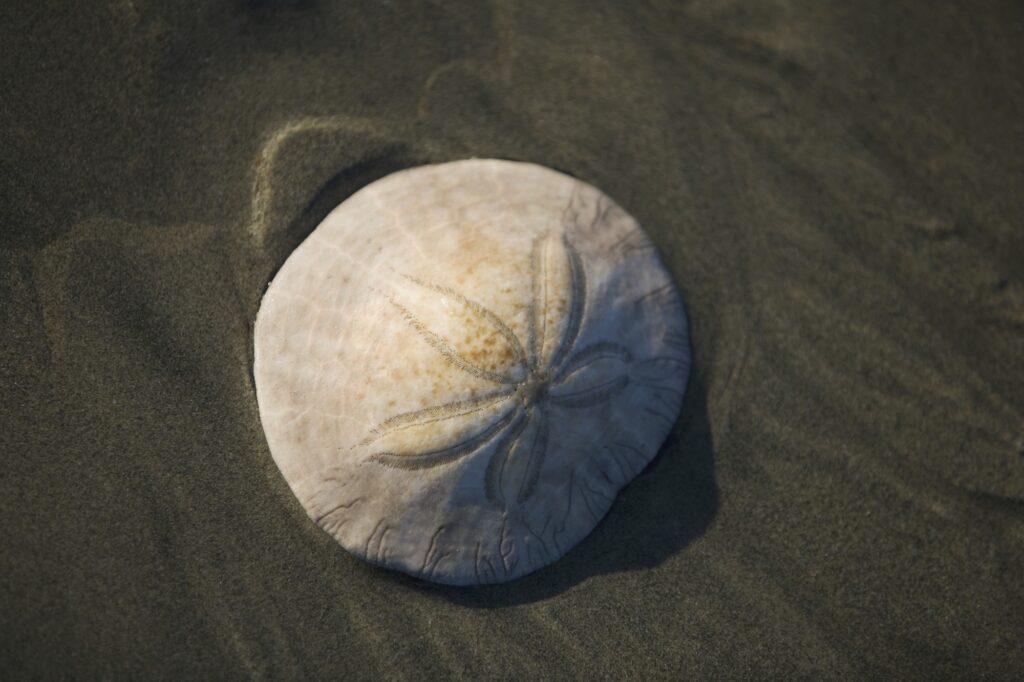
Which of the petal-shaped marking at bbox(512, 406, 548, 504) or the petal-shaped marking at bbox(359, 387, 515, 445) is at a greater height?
the petal-shaped marking at bbox(359, 387, 515, 445)

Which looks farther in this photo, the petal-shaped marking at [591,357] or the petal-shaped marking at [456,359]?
the petal-shaped marking at [591,357]

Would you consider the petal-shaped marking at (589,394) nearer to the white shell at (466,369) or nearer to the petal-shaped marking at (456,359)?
the white shell at (466,369)

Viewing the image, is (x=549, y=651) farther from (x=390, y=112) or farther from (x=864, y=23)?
(x=864, y=23)

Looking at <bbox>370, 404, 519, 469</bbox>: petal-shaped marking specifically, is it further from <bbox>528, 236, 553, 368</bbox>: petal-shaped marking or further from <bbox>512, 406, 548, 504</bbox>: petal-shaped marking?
<bbox>528, 236, 553, 368</bbox>: petal-shaped marking

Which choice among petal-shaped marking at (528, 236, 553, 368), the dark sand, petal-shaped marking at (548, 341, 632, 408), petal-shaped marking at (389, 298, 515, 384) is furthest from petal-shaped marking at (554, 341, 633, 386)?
the dark sand

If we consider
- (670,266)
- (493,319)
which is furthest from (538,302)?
(670,266)

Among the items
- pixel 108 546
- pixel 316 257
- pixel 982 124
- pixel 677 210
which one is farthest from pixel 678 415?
pixel 108 546

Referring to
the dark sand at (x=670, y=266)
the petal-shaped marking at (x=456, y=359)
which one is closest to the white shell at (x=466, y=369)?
the petal-shaped marking at (x=456, y=359)
